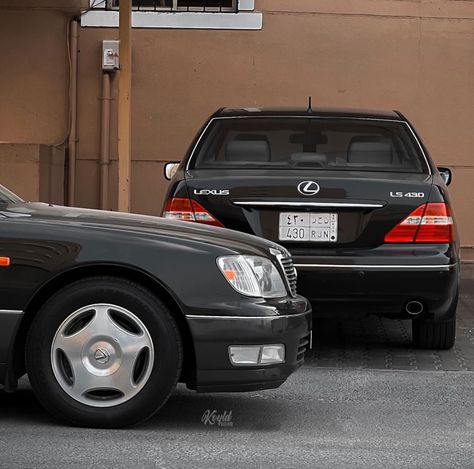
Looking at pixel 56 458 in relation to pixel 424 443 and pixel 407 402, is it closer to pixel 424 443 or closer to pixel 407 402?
pixel 424 443

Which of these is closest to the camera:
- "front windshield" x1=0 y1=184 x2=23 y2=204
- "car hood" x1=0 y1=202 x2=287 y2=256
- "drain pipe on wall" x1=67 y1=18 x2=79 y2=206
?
"car hood" x1=0 y1=202 x2=287 y2=256

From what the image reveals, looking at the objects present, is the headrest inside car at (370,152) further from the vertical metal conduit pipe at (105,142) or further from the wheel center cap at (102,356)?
the vertical metal conduit pipe at (105,142)

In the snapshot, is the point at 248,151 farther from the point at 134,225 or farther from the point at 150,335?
the point at 150,335

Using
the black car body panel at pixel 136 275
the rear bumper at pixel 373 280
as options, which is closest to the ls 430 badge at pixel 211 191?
the rear bumper at pixel 373 280

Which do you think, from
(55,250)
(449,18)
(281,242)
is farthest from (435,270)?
(449,18)

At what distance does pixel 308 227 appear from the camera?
25.2ft

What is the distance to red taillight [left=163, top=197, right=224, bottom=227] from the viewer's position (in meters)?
7.74

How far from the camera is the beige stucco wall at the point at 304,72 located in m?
13.3

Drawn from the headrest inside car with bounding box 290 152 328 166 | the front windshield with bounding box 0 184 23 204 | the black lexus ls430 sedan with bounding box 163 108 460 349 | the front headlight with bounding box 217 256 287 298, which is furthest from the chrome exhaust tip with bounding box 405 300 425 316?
the front windshield with bounding box 0 184 23 204

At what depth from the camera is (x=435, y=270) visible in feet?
25.0

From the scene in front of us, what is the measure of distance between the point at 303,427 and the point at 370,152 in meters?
2.87

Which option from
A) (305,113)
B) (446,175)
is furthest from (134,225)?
Answer: (446,175)

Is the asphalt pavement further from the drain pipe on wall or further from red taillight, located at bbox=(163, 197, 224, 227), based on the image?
the drain pipe on wall

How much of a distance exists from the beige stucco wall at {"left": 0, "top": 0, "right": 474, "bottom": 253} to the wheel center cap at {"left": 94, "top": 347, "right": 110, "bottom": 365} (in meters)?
7.69
